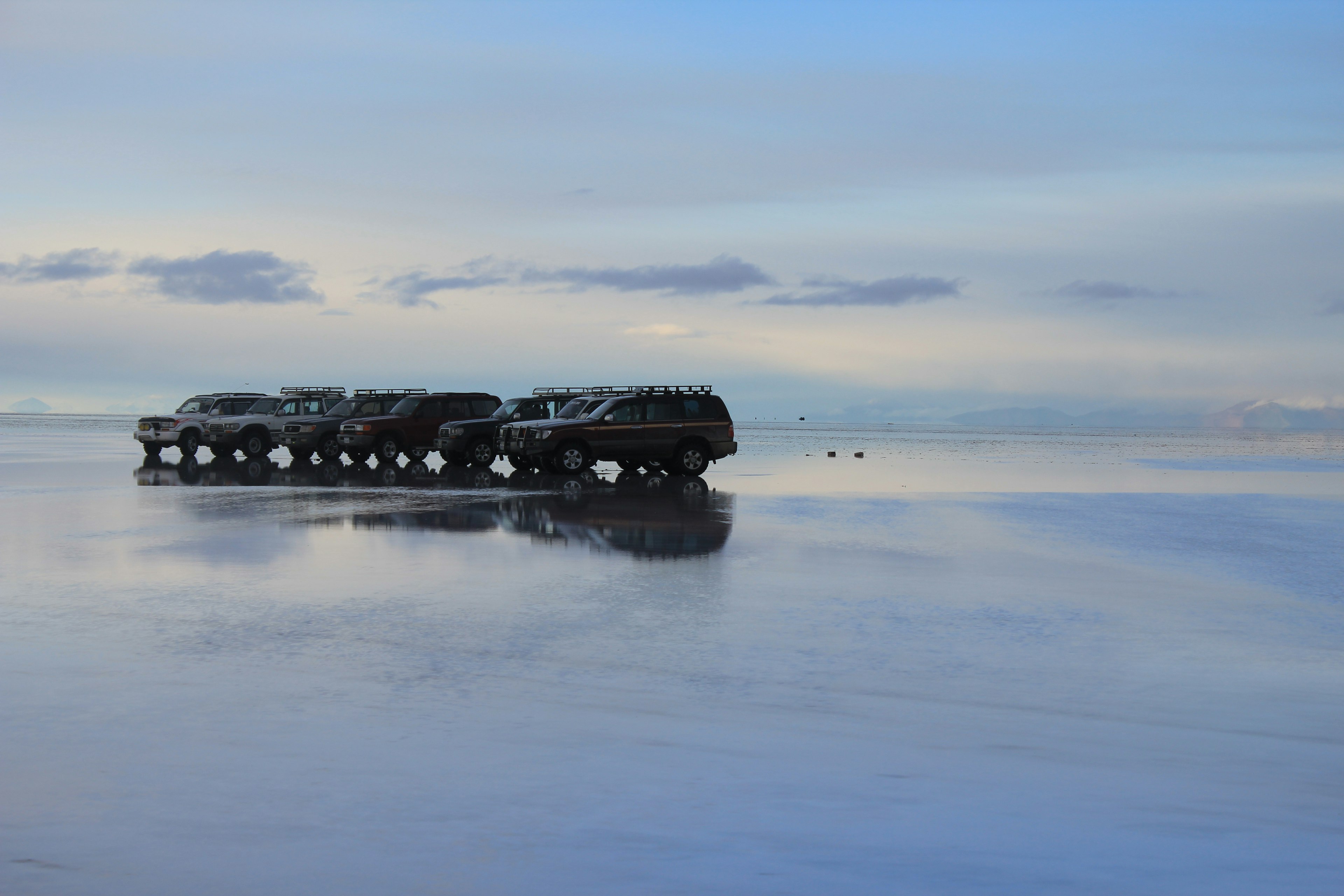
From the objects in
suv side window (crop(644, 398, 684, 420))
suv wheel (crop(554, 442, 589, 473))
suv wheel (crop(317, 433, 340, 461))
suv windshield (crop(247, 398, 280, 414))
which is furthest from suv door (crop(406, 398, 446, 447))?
suv side window (crop(644, 398, 684, 420))

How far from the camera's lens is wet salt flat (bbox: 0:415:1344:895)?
4.31 m

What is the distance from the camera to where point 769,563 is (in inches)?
488

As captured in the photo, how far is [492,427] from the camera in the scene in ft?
105

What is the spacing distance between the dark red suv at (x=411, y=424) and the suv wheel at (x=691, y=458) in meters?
7.82

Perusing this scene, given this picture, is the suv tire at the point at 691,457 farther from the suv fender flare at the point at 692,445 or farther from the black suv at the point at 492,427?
the black suv at the point at 492,427

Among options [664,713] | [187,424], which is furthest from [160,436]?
[664,713]

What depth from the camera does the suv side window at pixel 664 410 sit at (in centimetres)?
2830

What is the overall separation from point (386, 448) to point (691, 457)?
10146mm

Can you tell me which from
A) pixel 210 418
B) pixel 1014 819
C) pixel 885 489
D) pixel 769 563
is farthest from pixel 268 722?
pixel 210 418

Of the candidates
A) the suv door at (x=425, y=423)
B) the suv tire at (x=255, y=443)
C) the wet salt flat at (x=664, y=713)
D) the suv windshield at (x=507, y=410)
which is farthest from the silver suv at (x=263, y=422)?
the wet salt flat at (x=664, y=713)

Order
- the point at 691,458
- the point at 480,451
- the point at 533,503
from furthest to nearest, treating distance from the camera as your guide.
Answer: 1. the point at 480,451
2. the point at 691,458
3. the point at 533,503

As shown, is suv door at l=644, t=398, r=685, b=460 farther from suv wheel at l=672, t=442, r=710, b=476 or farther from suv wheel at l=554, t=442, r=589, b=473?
suv wheel at l=554, t=442, r=589, b=473

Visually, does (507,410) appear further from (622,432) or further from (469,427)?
Answer: (622,432)

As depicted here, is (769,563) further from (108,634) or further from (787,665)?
(108,634)
